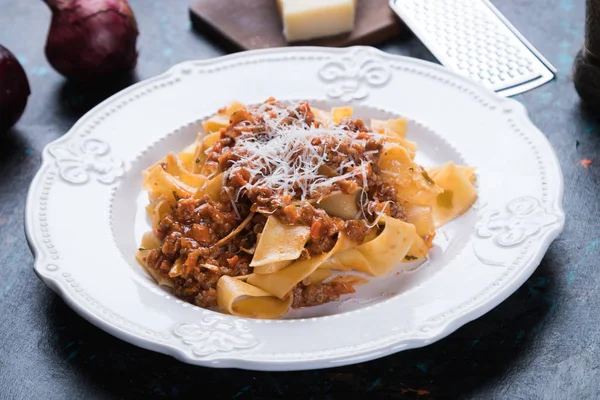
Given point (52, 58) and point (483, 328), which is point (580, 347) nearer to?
point (483, 328)

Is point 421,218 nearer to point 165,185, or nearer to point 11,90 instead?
point 165,185

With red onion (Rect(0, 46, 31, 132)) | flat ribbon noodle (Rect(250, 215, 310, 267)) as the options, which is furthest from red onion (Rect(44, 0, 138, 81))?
flat ribbon noodle (Rect(250, 215, 310, 267))

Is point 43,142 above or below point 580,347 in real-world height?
below

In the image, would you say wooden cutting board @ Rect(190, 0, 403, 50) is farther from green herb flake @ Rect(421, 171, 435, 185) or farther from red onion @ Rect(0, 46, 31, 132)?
green herb flake @ Rect(421, 171, 435, 185)

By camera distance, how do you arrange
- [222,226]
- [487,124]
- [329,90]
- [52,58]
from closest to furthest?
[222,226]
[487,124]
[329,90]
[52,58]

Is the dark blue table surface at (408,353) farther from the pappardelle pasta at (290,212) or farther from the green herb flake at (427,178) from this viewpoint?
the green herb flake at (427,178)

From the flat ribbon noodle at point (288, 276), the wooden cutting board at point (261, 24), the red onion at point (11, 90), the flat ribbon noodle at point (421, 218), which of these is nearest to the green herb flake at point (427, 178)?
the flat ribbon noodle at point (421, 218)

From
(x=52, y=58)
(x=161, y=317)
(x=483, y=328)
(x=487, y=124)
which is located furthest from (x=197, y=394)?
(x=52, y=58)
